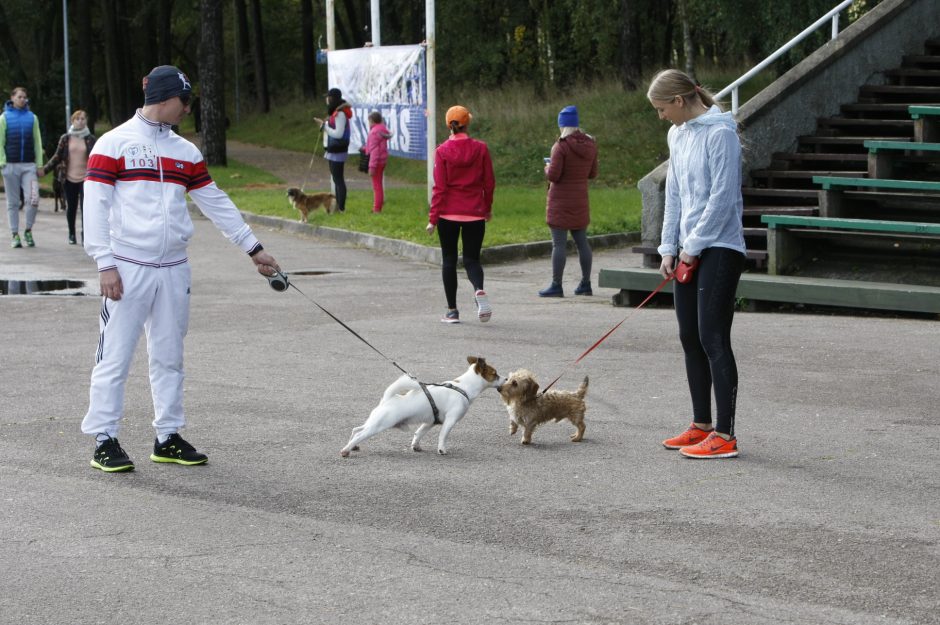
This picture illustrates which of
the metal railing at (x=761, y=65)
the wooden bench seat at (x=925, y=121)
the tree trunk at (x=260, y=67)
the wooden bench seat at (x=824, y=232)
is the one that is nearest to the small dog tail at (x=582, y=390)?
the wooden bench seat at (x=824, y=232)

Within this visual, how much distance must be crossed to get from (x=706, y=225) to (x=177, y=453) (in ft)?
9.98

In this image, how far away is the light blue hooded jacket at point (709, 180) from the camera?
650 centimetres

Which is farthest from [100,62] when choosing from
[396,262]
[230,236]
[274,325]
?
[230,236]

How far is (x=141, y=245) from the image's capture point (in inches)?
252

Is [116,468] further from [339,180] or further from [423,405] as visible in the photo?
[339,180]

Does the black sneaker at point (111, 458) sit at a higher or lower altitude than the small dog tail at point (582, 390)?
lower

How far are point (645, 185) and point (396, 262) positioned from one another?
4.24 metres

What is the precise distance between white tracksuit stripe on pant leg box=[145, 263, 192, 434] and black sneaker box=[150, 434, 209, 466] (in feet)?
0.20

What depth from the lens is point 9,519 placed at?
5.71m

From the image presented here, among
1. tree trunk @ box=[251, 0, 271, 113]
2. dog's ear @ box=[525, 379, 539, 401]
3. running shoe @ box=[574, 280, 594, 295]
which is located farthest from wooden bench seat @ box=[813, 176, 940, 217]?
tree trunk @ box=[251, 0, 271, 113]

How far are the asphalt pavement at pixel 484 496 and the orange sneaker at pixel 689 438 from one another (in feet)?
0.36

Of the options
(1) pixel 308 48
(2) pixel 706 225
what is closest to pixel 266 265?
(2) pixel 706 225

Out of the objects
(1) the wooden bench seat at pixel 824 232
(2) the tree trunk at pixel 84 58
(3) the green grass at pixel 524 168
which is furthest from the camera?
(2) the tree trunk at pixel 84 58

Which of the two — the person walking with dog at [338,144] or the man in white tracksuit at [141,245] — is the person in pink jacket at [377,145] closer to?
the person walking with dog at [338,144]
